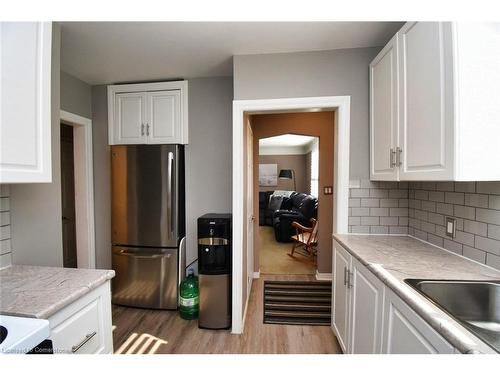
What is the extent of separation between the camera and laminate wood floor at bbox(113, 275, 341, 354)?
5.84 ft

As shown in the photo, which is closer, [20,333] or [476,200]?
[20,333]

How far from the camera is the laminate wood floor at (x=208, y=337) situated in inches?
70.1

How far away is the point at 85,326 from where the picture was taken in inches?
38.9

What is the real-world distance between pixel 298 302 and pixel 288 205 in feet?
12.1

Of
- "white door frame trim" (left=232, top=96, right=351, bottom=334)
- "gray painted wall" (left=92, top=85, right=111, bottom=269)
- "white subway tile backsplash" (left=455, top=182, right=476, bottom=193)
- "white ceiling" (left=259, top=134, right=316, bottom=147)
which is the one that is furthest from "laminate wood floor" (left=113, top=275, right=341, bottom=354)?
"white ceiling" (left=259, top=134, right=316, bottom=147)

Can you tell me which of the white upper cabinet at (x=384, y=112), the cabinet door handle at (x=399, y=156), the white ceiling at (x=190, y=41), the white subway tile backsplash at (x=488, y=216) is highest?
the white ceiling at (x=190, y=41)

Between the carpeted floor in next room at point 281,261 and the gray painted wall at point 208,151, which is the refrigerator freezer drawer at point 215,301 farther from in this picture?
the carpeted floor in next room at point 281,261

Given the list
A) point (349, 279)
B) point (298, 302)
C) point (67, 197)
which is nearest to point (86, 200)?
point (67, 197)

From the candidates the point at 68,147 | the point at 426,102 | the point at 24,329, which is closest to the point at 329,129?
the point at 426,102

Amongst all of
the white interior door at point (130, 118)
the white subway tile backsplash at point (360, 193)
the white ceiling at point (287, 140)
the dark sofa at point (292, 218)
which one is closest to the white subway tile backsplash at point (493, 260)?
the white subway tile backsplash at point (360, 193)

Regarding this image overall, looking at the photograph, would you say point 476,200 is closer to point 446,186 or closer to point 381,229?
point 446,186

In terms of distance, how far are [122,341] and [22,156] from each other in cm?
179

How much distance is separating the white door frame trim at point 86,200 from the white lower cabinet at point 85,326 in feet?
5.71
